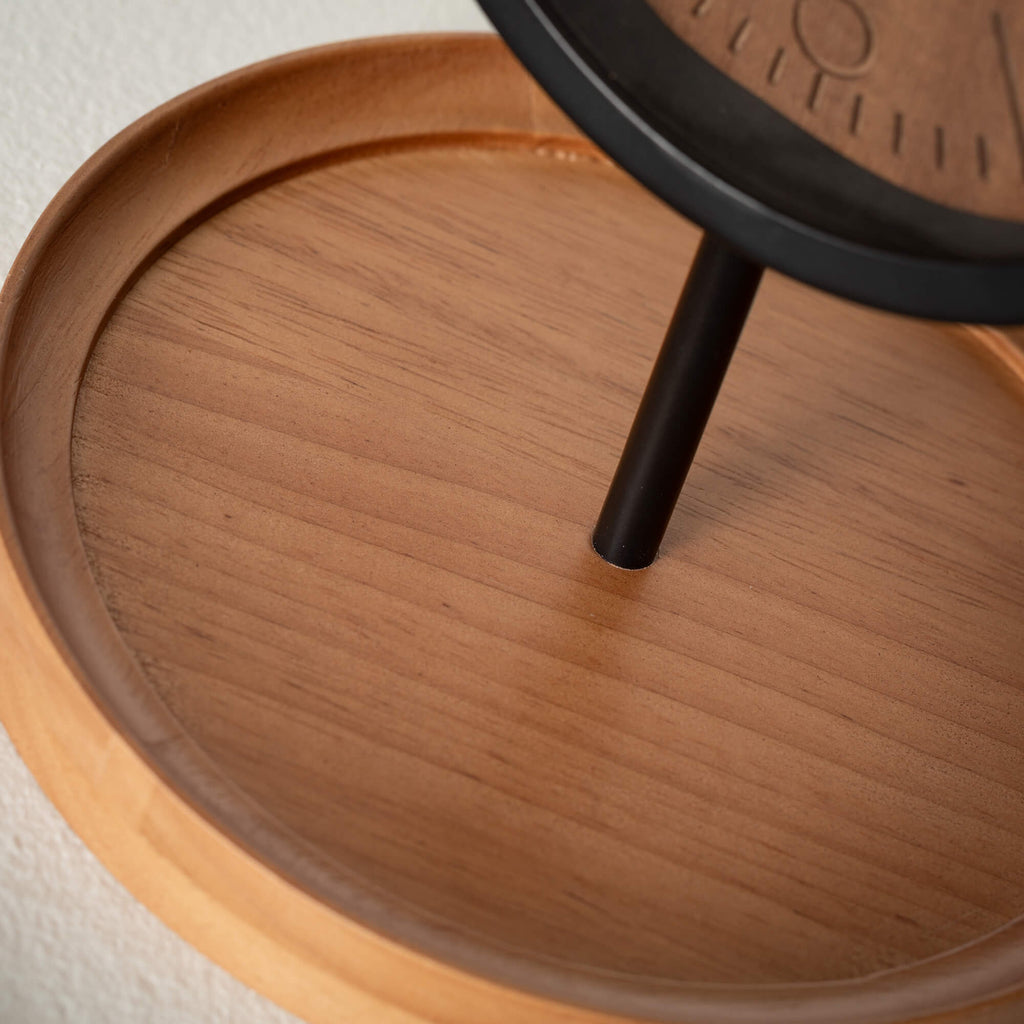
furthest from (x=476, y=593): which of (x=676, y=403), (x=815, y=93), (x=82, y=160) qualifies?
(x=82, y=160)

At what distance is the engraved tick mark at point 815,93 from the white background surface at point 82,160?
283 mm

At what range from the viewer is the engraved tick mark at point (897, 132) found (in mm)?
335

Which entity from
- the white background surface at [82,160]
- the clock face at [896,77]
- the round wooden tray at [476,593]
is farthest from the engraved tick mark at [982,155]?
the white background surface at [82,160]

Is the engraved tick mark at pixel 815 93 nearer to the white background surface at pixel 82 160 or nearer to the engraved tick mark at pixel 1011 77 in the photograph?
the engraved tick mark at pixel 1011 77

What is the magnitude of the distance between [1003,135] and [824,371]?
24cm

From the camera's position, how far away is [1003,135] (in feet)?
1.09

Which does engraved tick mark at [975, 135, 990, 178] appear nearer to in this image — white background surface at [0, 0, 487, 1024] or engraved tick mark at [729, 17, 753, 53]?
engraved tick mark at [729, 17, 753, 53]

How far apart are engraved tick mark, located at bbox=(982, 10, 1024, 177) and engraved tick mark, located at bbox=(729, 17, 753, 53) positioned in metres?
0.06

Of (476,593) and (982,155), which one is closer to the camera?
(982,155)

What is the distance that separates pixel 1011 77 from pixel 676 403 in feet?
0.45

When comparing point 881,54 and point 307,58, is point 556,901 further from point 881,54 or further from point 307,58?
point 307,58

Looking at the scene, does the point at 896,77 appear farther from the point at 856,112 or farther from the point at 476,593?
the point at 476,593

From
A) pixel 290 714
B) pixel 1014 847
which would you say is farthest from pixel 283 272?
pixel 1014 847

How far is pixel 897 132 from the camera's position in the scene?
34cm
